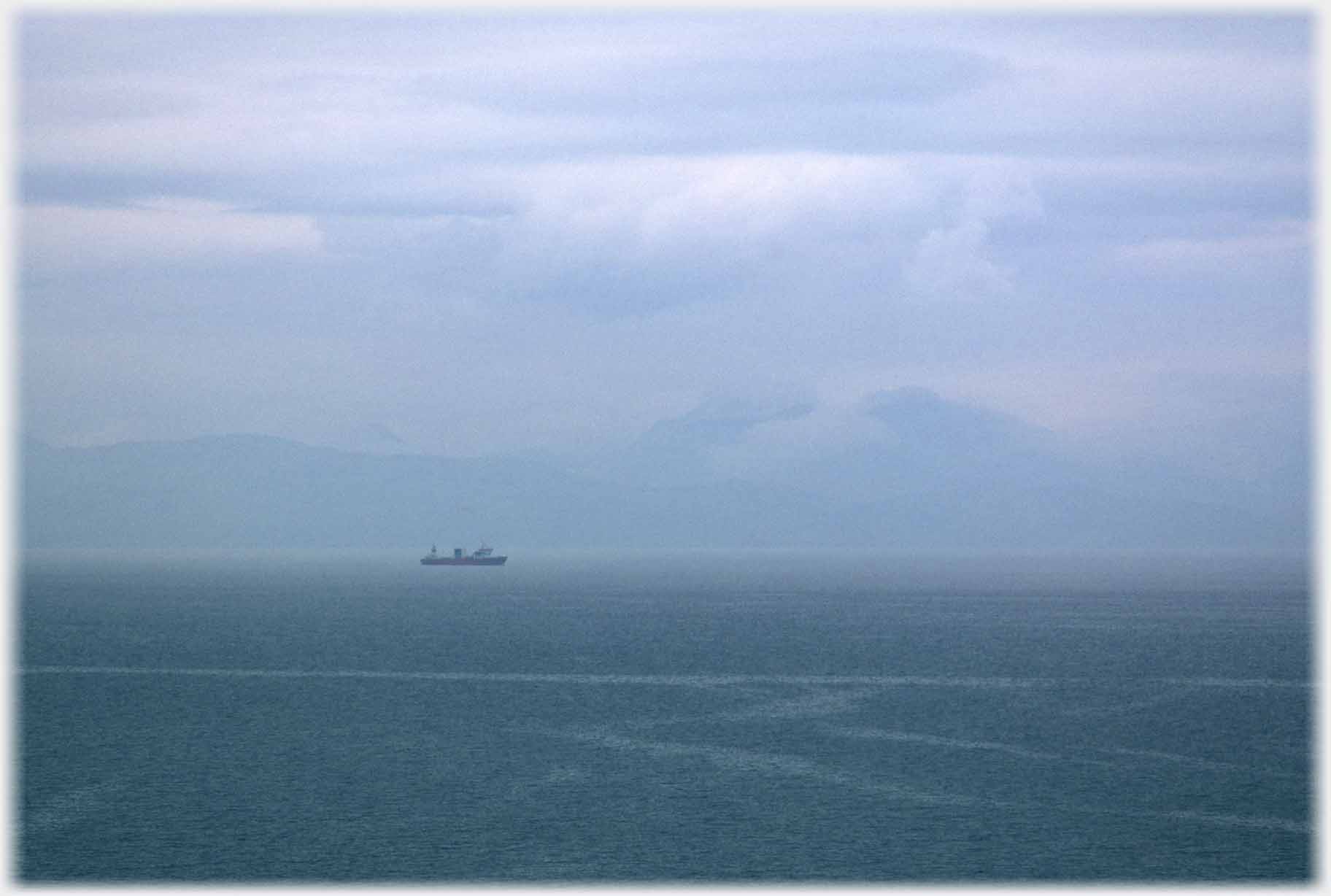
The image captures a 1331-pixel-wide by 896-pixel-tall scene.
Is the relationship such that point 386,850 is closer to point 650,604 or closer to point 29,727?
point 29,727

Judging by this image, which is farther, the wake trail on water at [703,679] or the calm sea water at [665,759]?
the wake trail on water at [703,679]

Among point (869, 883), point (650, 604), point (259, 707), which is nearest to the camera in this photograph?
point (869, 883)

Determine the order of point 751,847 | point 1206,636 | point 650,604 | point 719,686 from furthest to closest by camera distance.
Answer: point 650,604
point 1206,636
point 719,686
point 751,847

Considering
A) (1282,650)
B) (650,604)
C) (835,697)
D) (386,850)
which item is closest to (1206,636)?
(1282,650)

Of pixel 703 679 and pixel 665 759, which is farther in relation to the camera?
pixel 703 679

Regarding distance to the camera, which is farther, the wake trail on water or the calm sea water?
the wake trail on water

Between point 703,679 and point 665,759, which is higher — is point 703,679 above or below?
above

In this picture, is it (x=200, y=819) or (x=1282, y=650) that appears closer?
(x=200, y=819)
